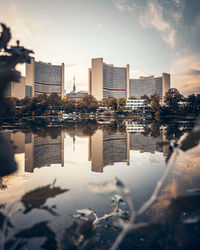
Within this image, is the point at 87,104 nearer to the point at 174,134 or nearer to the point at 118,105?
the point at 118,105

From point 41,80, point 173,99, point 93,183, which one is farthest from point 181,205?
point 41,80

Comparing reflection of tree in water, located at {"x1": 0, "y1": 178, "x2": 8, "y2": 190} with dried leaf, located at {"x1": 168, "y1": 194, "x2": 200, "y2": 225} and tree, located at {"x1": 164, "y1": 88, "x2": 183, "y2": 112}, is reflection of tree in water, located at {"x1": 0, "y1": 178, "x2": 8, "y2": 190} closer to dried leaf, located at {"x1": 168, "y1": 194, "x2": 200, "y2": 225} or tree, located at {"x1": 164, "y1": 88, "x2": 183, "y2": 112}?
dried leaf, located at {"x1": 168, "y1": 194, "x2": 200, "y2": 225}

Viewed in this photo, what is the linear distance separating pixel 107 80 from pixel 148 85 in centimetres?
4720

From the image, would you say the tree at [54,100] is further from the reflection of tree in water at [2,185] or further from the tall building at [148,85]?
the tall building at [148,85]

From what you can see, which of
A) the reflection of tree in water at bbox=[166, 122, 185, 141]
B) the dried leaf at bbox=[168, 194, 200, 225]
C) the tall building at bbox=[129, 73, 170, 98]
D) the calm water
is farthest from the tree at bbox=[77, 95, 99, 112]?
the tall building at bbox=[129, 73, 170, 98]

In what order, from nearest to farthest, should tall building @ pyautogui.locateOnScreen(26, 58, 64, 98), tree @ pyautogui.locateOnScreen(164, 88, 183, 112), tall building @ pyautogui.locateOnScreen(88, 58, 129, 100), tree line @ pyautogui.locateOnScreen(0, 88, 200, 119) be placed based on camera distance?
tree line @ pyautogui.locateOnScreen(0, 88, 200, 119), tree @ pyautogui.locateOnScreen(164, 88, 183, 112), tall building @ pyautogui.locateOnScreen(26, 58, 64, 98), tall building @ pyautogui.locateOnScreen(88, 58, 129, 100)

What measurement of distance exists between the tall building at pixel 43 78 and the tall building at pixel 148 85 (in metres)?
68.4

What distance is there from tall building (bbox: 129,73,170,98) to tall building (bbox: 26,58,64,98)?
2693 inches

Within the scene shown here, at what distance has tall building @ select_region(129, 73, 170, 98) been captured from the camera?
16525cm

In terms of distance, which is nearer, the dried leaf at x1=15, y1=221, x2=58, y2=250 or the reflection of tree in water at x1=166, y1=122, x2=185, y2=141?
the dried leaf at x1=15, y1=221, x2=58, y2=250

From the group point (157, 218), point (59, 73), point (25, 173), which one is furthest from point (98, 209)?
point (59, 73)

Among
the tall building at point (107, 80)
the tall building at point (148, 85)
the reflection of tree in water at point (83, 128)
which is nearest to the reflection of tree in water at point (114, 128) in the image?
the reflection of tree in water at point (83, 128)

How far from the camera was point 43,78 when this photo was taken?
142625 mm

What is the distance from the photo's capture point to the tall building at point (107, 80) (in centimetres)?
14012
